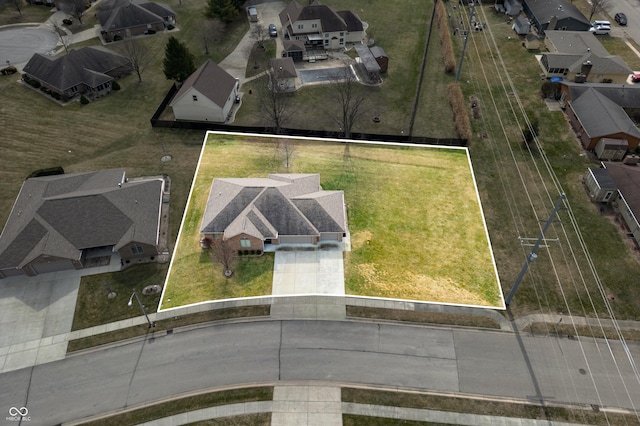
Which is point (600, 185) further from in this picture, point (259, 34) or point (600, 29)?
point (259, 34)

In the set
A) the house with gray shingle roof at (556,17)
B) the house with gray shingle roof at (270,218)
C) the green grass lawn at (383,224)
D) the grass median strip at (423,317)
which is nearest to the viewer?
the grass median strip at (423,317)

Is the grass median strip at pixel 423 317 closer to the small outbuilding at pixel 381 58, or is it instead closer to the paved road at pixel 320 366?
the paved road at pixel 320 366

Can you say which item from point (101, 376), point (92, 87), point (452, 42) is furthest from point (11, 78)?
point (452, 42)

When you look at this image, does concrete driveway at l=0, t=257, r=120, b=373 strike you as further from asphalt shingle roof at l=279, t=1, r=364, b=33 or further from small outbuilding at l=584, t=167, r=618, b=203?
asphalt shingle roof at l=279, t=1, r=364, b=33

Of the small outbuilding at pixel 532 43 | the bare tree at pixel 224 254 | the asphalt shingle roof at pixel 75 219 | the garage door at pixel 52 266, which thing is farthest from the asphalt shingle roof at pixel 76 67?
the small outbuilding at pixel 532 43

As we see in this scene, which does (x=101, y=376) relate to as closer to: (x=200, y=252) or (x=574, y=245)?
(x=200, y=252)

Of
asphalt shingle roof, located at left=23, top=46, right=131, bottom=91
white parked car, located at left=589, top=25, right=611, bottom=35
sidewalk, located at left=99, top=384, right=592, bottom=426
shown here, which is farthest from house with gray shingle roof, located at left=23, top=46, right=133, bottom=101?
white parked car, located at left=589, top=25, right=611, bottom=35
